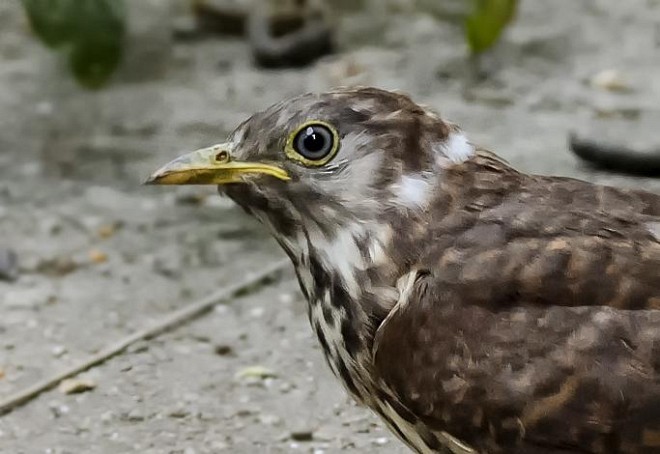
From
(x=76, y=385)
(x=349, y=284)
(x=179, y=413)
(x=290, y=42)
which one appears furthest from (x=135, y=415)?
(x=290, y=42)

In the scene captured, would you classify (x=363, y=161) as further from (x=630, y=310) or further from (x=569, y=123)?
(x=569, y=123)

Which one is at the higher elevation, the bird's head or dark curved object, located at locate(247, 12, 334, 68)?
the bird's head

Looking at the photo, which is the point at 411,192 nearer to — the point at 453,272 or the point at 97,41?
the point at 453,272

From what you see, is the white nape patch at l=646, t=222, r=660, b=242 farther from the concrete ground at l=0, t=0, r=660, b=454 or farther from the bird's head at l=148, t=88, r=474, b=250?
the concrete ground at l=0, t=0, r=660, b=454

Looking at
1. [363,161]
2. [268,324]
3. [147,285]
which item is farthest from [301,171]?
[147,285]

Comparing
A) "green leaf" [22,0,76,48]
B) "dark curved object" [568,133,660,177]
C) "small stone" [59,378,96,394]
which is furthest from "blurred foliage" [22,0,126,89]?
"small stone" [59,378,96,394]

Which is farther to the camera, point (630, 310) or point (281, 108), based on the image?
point (281, 108)

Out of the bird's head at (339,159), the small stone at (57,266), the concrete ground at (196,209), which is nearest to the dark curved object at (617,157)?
the concrete ground at (196,209)
